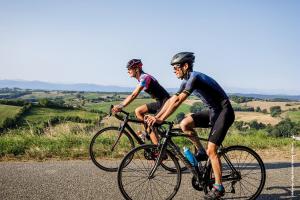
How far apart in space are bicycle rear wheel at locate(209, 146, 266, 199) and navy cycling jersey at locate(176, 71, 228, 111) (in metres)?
0.81

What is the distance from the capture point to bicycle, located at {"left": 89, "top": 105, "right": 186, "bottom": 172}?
7.90m

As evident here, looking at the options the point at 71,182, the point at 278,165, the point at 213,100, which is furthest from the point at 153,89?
the point at 278,165

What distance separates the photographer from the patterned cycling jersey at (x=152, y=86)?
25.2ft

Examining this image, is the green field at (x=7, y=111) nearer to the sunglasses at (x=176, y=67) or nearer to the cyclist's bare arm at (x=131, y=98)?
the cyclist's bare arm at (x=131, y=98)

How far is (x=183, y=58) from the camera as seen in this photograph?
18.4ft

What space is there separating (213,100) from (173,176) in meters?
1.42

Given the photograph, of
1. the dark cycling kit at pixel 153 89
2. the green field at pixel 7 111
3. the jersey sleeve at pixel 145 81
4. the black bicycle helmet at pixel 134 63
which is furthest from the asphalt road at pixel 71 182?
the green field at pixel 7 111

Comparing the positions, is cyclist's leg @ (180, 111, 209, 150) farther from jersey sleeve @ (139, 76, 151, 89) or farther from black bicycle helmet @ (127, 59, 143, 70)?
black bicycle helmet @ (127, 59, 143, 70)

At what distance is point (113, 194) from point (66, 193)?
78 centimetres

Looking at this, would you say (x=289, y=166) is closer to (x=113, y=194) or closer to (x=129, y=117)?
(x=129, y=117)

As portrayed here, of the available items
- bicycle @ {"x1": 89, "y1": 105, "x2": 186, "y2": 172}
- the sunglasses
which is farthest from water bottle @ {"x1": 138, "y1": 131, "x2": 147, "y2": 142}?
the sunglasses

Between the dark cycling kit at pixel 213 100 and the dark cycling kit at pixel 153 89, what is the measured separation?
1.96 m

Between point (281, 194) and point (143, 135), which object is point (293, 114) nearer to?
point (143, 135)

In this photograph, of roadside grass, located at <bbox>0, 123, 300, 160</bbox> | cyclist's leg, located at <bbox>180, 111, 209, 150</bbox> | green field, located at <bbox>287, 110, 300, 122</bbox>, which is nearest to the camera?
cyclist's leg, located at <bbox>180, 111, 209, 150</bbox>
